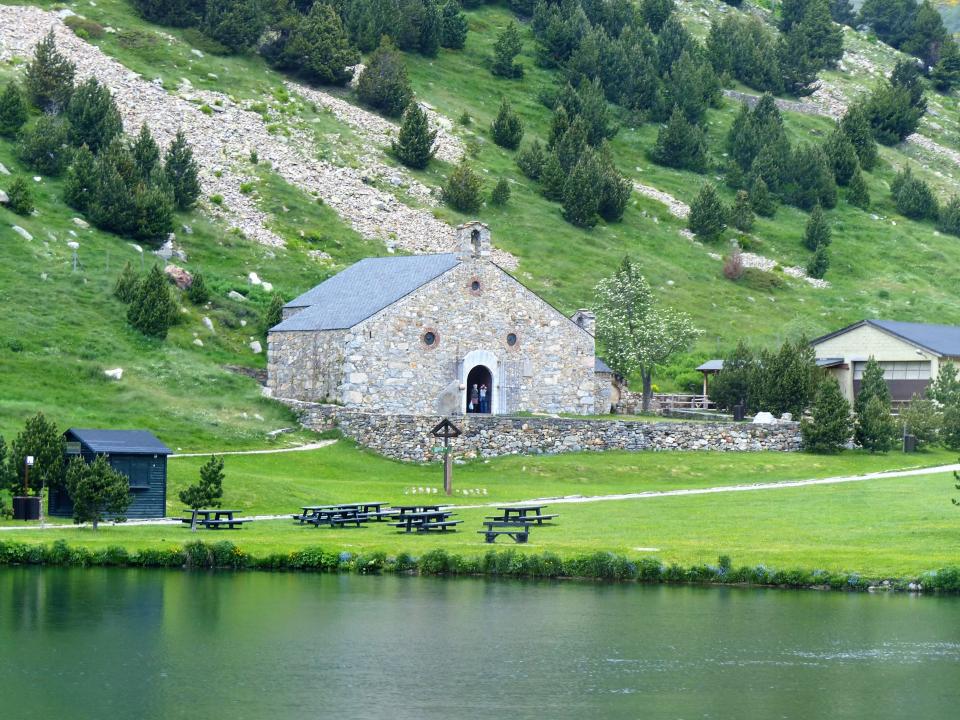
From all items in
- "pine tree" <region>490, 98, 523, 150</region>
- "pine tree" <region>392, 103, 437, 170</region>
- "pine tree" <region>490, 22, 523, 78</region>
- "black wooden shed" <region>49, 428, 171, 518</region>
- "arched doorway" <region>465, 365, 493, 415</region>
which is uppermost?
"pine tree" <region>490, 22, 523, 78</region>

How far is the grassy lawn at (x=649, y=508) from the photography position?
4178 cm

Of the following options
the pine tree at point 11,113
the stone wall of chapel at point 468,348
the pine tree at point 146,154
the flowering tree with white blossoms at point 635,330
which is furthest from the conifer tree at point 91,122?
the stone wall of chapel at point 468,348

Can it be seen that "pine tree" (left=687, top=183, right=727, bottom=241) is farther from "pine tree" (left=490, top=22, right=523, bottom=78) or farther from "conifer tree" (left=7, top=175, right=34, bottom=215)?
"conifer tree" (left=7, top=175, right=34, bottom=215)

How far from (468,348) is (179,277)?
1929 cm

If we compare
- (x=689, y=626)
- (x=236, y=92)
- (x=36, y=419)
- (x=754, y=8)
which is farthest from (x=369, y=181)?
(x=754, y=8)

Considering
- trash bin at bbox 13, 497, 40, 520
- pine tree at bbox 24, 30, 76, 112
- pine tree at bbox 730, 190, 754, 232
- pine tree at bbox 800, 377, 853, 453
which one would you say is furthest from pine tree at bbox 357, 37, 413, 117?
trash bin at bbox 13, 497, 40, 520

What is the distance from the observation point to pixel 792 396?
7688cm

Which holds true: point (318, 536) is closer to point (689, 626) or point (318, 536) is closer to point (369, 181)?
point (689, 626)

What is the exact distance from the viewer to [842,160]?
137500mm

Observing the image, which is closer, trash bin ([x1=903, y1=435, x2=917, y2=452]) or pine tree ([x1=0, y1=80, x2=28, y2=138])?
trash bin ([x1=903, y1=435, x2=917, y2=452])

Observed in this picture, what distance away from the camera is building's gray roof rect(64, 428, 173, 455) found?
4744cm

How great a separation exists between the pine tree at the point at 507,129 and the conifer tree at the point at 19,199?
47.9 m

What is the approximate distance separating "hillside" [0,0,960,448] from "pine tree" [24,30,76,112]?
2.42 meters

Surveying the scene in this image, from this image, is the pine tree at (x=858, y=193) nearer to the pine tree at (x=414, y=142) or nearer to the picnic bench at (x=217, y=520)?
the pine tree at (x=414, y=142)
